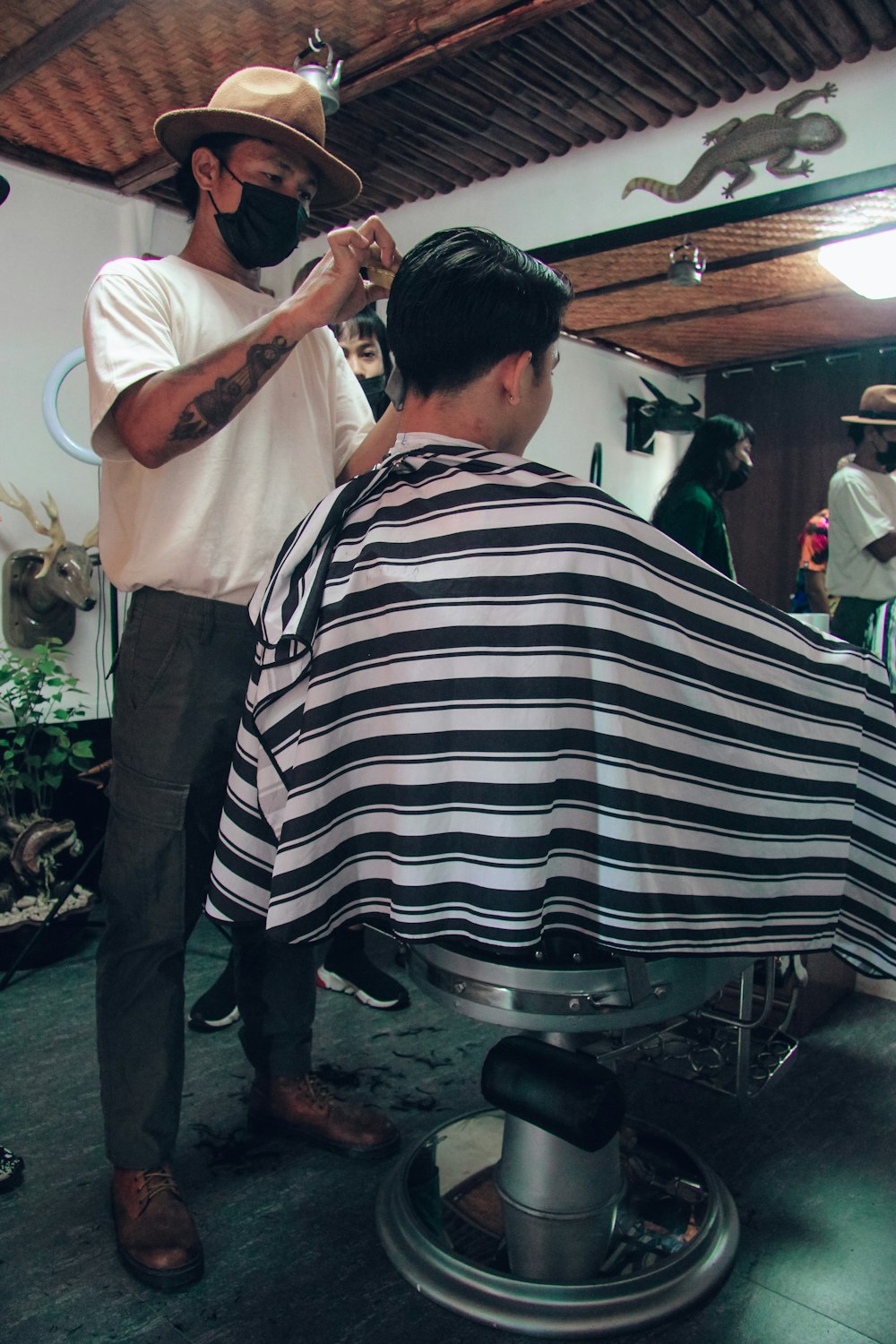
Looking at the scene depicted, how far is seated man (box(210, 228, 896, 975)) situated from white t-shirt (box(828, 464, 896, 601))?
8.04 feet

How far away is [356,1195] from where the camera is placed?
4.97ft

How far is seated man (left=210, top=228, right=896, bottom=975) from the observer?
1.00 m

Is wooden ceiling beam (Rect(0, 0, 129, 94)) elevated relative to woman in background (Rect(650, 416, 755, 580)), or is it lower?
elevated

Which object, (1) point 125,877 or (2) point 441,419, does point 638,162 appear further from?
(1) point 125,877

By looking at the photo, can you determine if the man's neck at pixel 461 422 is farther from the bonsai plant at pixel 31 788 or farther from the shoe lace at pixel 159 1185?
the bonsai plant at pixel 31 788

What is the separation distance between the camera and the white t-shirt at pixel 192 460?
1296 mm

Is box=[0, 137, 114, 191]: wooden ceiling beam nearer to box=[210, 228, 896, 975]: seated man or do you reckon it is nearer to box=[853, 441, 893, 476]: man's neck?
box=[210, 228, 896, 975]: seated man

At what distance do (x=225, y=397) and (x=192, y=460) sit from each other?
18 centimetres

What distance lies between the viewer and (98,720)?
3.39 metres

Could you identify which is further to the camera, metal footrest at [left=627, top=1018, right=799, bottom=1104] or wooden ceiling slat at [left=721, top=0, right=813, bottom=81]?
wooden ceiling slat at [left=721, top=0, right=813, bottom=81]


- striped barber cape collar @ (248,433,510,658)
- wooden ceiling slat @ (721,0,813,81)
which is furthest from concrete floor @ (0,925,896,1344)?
wooden ceiling slat @ (721,0,813,81)

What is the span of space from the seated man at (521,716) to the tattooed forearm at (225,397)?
191 mm

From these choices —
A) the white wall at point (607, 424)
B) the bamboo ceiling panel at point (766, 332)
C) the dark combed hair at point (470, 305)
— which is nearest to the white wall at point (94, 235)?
the white wall at point (607, 424)

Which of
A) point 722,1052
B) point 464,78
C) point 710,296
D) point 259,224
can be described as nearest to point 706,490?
point 710,296
